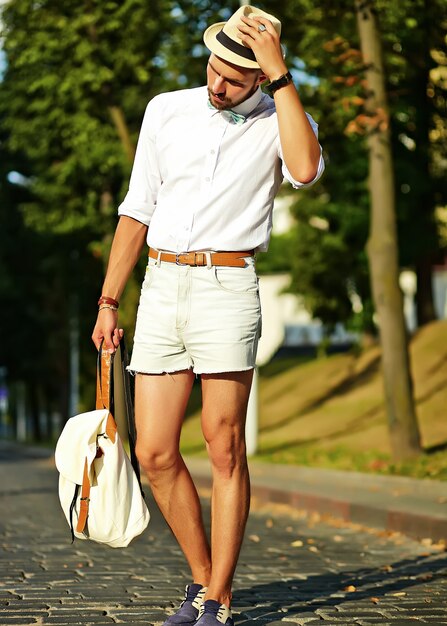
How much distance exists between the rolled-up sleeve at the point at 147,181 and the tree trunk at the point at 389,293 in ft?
35.1

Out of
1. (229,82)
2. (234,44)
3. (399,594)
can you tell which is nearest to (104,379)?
(229,82)

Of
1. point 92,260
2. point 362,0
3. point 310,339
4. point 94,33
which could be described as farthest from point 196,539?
point 310,339

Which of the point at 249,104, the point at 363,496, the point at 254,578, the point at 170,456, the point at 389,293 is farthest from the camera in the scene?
the point at 389,293

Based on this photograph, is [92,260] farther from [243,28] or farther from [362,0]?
[243,28]

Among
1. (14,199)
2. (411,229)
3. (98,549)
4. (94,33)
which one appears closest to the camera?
(98,549)

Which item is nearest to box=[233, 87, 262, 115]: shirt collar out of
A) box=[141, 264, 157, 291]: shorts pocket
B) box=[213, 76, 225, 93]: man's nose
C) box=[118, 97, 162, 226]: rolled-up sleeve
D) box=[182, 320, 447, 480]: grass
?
box=[213, 76, 225, 93]: man's nose

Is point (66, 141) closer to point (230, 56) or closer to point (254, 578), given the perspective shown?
point (254, 578)

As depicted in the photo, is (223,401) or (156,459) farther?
(156,459)

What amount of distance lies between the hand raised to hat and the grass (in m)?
9.58

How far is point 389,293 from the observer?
51.4 feet

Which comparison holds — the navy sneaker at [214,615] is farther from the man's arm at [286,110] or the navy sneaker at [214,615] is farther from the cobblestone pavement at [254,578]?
the man's arm at [286,110]

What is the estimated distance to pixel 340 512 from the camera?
11.5 metres

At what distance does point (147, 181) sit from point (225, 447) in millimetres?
1068

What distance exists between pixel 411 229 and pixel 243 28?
978 inches
